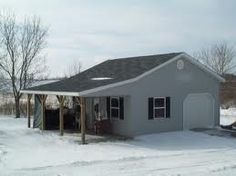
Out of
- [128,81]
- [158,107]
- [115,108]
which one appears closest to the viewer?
[128,81]

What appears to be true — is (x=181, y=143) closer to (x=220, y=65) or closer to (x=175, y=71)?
(x=175, y=71)

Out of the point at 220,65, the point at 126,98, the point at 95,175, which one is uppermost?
the point at 220,65

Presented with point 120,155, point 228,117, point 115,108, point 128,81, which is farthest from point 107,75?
point 228,117

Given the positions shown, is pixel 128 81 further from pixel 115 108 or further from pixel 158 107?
→ pixel 158 107

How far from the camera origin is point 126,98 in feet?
69.5

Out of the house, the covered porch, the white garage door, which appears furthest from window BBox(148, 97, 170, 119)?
the covered porch

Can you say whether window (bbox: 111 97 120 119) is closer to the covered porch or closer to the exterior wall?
the covered porch

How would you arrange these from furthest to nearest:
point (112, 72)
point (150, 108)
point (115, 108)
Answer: point (112, 72) < point (115, 108) < point (150, 108)

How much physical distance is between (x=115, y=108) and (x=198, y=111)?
4734mm

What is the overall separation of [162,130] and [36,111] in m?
7.83

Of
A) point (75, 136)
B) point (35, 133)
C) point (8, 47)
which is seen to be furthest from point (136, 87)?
point (8, 47)

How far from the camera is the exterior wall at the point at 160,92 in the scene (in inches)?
827

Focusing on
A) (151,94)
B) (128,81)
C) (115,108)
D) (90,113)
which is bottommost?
(90,113)

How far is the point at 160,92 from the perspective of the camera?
22172 millimetres
